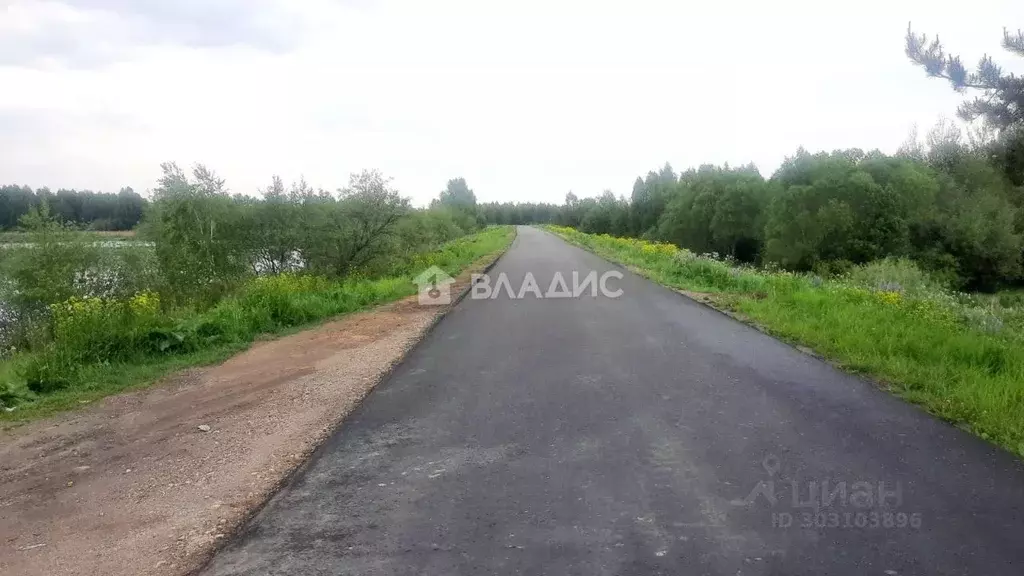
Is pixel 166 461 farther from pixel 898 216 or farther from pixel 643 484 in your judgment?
pixel 898 216

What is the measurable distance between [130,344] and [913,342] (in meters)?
10.6

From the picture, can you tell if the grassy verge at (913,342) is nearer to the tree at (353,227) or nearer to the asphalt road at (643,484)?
the asphalt road at (643,484)

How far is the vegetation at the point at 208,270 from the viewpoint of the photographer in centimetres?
991

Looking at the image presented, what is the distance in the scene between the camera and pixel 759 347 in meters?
9.01

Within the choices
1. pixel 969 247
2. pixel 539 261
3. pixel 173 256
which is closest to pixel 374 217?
pixel 173 256

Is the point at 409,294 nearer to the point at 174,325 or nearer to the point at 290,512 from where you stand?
the point at 174,325

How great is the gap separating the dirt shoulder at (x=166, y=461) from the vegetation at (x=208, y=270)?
6.05ft

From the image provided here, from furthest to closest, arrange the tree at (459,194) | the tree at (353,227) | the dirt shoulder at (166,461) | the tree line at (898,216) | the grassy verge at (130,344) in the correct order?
the tree at (459,194)
the tree line at (898,216)
the tree at (353,227)
the grassy verge at (130,344)
the dirt shoulder at (166,461)

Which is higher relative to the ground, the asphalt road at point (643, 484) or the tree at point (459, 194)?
the tree at point (459, 194)

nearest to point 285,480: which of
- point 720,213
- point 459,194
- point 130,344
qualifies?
point 130,344

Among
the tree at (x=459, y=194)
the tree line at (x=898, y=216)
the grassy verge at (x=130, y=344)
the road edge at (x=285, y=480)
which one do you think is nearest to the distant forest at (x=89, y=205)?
the grassy verge at (x=130, y=344)

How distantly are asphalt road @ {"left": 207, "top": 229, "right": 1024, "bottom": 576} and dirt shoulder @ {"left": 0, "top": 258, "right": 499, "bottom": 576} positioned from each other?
1.11 feet

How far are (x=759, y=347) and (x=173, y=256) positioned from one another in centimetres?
1437

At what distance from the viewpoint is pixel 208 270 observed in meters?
16.5
